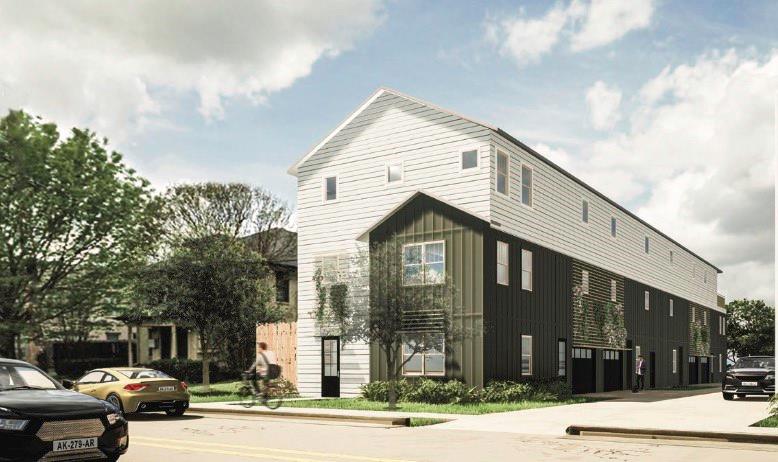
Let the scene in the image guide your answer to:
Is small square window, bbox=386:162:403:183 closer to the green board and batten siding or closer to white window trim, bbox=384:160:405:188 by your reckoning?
white window trim, bbox=384:160:405:188

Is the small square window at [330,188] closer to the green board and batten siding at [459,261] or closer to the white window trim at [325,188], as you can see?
the white window trim at [325,188]

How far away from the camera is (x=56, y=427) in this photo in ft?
31.5

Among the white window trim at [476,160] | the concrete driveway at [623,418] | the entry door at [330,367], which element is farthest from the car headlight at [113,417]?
the entry door at [330,367]

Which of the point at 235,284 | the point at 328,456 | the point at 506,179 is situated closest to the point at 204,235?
the point at 235,284

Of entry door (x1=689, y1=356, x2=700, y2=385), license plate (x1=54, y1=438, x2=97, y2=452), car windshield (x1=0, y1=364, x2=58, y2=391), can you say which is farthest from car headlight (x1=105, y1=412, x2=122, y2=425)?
entry door (x1=689, y1=356, x2=700, y2=385)

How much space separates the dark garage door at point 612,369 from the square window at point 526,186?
10.7m

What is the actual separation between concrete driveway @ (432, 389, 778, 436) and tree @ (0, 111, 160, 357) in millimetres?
15351

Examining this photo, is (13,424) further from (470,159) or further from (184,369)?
(184,369)

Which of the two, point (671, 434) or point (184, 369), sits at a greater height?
point (671, 434)

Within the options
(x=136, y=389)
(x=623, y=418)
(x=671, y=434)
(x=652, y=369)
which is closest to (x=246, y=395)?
(x=136, y=389)

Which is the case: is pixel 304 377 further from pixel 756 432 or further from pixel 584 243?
pixel 756 432

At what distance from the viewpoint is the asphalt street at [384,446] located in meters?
13.0

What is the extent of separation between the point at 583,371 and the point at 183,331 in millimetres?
29056

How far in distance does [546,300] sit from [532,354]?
269 cm
